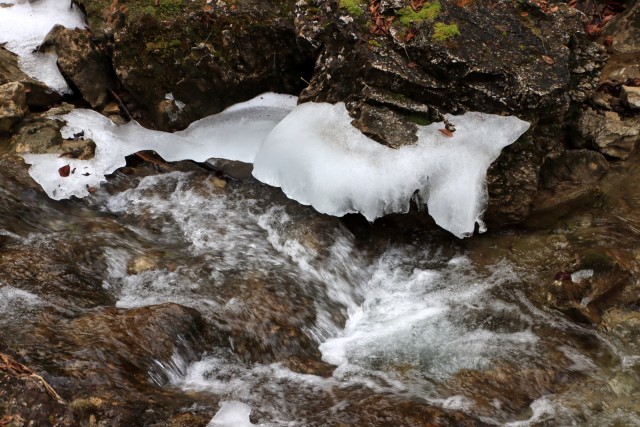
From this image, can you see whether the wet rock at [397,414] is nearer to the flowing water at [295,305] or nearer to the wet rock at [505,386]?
the flowing water at [295,305]

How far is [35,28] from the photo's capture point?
677 cm

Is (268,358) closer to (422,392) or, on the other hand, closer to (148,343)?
(148,343)

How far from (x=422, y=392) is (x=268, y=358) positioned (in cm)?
115

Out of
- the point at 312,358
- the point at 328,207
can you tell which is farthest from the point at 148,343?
the point at 328,207

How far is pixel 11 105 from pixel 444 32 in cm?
460

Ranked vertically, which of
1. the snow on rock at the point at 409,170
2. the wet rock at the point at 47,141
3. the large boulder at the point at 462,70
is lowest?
the wet rock at the point at 47,141

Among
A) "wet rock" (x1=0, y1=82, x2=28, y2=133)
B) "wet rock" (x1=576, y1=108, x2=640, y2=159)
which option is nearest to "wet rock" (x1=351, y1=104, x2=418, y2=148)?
"wet rock" (x1=576, y1=108, x2=640, y2=159)

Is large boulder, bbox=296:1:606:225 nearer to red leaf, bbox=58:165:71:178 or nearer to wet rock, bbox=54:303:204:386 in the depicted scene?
wet rock, bbox=54:303:204:386

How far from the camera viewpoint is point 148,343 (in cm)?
350

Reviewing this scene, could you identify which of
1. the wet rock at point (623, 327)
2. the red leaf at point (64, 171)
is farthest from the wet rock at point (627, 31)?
the red leaf at point (64, 171)

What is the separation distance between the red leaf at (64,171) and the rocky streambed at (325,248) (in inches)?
11.6

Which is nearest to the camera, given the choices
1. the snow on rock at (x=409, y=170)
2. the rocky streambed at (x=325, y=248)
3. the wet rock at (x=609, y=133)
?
the rocky streambed at (x=325, y=248)

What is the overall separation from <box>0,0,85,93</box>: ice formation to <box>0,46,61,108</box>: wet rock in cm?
10

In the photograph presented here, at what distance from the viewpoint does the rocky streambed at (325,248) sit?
3428 millimetres
